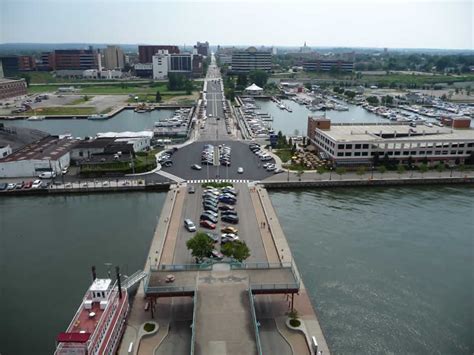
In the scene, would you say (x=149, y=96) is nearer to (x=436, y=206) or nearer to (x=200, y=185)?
(x=200, y=185)

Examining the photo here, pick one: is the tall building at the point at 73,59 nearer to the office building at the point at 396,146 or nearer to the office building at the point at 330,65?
the office building at the point at 330,65

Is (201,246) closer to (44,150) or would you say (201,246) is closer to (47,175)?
(47,175)

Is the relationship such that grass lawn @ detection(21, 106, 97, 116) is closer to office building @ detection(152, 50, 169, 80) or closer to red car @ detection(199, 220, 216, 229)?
office building @ detection(152, 50, 169, 80)

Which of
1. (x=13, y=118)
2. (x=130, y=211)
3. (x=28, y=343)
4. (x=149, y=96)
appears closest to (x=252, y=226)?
(x=130, y=211)

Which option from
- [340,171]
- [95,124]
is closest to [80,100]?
[95,124]

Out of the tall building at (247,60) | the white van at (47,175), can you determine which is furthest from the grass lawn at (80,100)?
the tall building at (247,60)

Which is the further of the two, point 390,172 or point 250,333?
point 390,172
